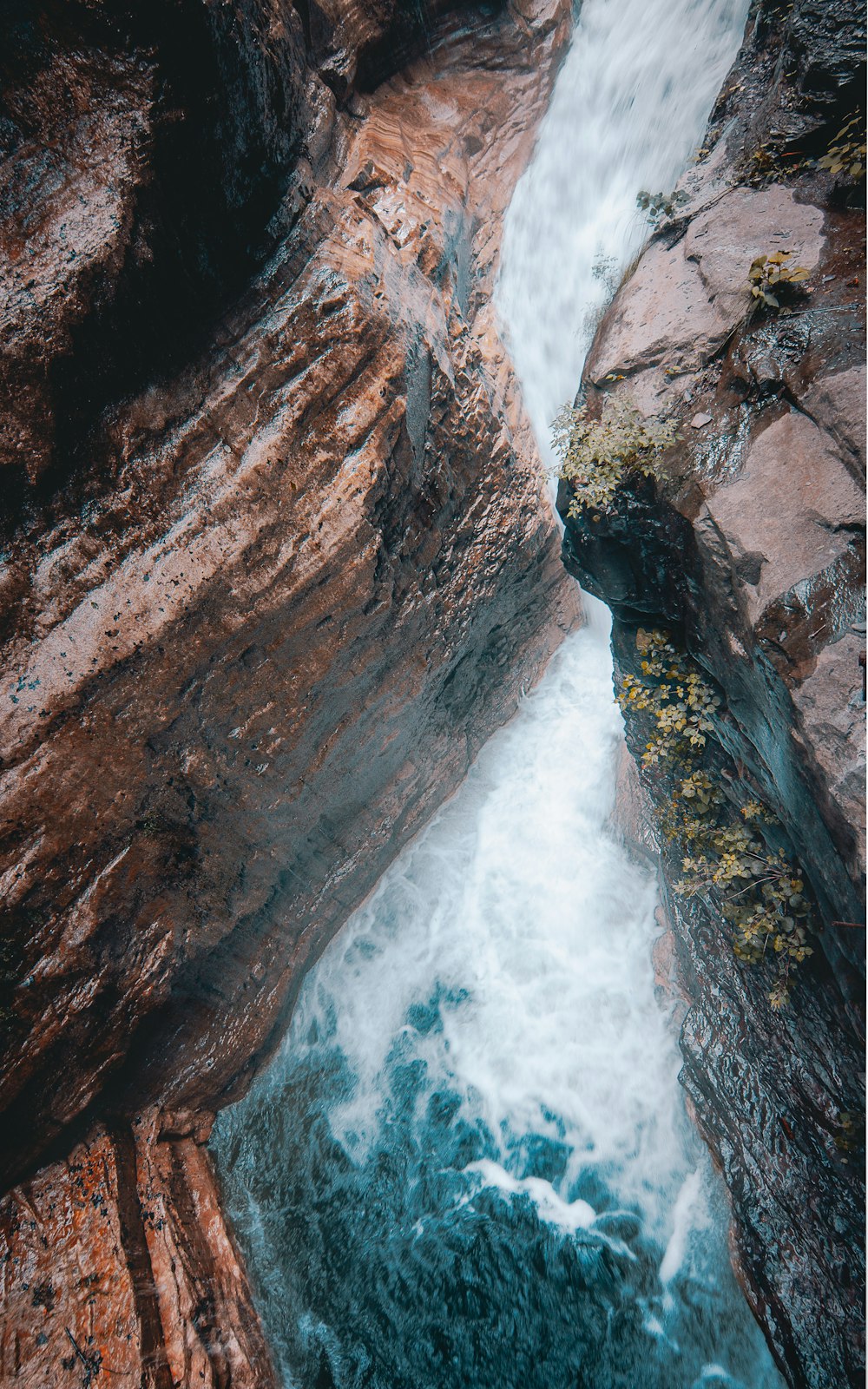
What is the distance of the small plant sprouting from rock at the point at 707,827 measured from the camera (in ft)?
12.4

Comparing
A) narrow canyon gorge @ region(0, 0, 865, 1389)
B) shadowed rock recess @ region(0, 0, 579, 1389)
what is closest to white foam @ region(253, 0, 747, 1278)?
narrow canyon gorge @ region(0, 0, 865, 1389)

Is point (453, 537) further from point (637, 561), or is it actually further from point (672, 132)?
point (672, 132)

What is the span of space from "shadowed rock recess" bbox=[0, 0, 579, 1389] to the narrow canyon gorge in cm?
3

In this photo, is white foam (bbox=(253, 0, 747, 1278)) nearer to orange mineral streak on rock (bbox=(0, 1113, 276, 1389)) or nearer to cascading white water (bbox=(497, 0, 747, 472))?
cascading white water (bbox=(497, 0, 747, 472))

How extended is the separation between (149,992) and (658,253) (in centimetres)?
770

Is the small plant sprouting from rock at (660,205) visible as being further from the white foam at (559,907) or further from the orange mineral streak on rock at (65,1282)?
the orange mineral streak on rock at (65,1282)

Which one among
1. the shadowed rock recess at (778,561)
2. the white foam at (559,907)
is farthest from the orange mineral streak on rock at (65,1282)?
the shadowed rock recess at (778,561)

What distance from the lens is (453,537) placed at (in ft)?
19.2

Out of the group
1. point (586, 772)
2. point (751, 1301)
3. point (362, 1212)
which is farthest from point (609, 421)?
point (362, 1212)

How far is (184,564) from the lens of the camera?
3969mm

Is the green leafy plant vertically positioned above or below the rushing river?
above

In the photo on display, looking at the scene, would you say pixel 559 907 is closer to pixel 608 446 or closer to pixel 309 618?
pixel 309 618

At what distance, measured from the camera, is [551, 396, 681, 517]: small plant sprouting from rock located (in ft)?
13.0

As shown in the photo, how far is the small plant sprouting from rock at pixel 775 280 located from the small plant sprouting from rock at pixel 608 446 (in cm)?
88
